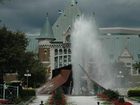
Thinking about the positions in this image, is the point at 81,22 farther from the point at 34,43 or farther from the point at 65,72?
the point at 34,43

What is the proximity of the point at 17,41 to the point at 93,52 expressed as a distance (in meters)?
12.0

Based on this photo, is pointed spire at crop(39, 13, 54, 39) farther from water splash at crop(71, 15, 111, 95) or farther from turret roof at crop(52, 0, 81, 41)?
A: water splash at crop(71, 15, 111, 95)

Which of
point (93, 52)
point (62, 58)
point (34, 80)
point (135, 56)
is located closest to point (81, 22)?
point (93, 52)

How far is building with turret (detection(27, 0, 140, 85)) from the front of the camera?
14527 cm

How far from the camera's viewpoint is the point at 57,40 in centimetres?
14775

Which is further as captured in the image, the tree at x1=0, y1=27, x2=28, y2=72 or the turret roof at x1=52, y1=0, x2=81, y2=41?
the turret roof at x1=52, y1=0, x2=81, y2=41

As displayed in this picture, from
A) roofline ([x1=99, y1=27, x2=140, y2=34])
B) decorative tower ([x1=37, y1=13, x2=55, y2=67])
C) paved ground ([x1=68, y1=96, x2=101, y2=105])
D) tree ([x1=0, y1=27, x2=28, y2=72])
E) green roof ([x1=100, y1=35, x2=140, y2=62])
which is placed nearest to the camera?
paved ground ([x1=68, y1=96, x2=101, y2=105])

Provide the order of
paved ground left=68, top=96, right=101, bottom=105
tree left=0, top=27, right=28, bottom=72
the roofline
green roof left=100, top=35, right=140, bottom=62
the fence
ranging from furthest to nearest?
the roofline, green roof left=100, top=35, right=140, bottom=62, tree left=0, top=27, right=28, bottom=72, the fence, paved ground left=68, top=96, right=101, bottom=105

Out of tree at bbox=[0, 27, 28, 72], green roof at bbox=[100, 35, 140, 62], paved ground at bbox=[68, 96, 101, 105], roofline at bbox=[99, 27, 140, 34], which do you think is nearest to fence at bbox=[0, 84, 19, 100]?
paved ground at bbox=[68, 96, 101, 105]

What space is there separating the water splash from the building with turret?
70.7 m

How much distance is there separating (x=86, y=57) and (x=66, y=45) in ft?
268

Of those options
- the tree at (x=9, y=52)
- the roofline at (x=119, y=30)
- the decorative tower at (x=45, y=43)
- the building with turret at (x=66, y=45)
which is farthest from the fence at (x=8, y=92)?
the roofline at (x=119, y=30)

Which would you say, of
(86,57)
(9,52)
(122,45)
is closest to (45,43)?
(122,45)

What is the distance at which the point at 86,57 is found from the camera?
64125 mm
